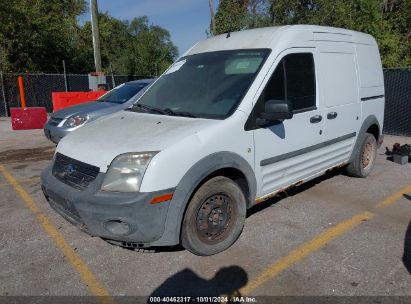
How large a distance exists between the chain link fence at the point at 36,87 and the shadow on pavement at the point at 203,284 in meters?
15.6

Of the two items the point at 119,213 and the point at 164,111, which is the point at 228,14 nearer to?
the point at 164,111

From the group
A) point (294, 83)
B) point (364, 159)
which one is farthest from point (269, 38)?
point (364, 159)

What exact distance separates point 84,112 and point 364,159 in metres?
5.28

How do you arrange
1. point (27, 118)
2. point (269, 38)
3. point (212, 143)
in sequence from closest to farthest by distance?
point (212, 143) → point (269, 38) → point (27, 118)

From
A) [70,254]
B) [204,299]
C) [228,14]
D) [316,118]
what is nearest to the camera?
[204,299]

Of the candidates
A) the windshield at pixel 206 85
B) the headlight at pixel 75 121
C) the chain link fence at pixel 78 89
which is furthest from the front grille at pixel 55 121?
the chain link fence at pixel 78 89

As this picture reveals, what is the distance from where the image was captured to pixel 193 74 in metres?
4.39

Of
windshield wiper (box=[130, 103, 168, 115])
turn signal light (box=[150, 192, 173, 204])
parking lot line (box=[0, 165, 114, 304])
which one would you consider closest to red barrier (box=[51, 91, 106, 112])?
parking lot line (box=[0, 165, 114, 304])

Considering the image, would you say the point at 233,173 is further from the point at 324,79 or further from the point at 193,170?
the point at 324,79

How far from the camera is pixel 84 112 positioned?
7.86 meters

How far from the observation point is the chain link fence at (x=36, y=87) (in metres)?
16.5

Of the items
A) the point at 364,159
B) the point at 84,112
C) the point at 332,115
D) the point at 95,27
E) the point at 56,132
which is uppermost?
the point at 95,27

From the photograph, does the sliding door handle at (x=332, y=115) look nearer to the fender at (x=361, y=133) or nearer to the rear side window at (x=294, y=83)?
the rear side window at (x=294, y=83)

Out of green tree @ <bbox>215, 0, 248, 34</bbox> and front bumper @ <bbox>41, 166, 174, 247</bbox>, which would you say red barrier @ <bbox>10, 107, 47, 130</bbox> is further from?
green tree @ <bbox>215, 0, 248, 34</bbox>
